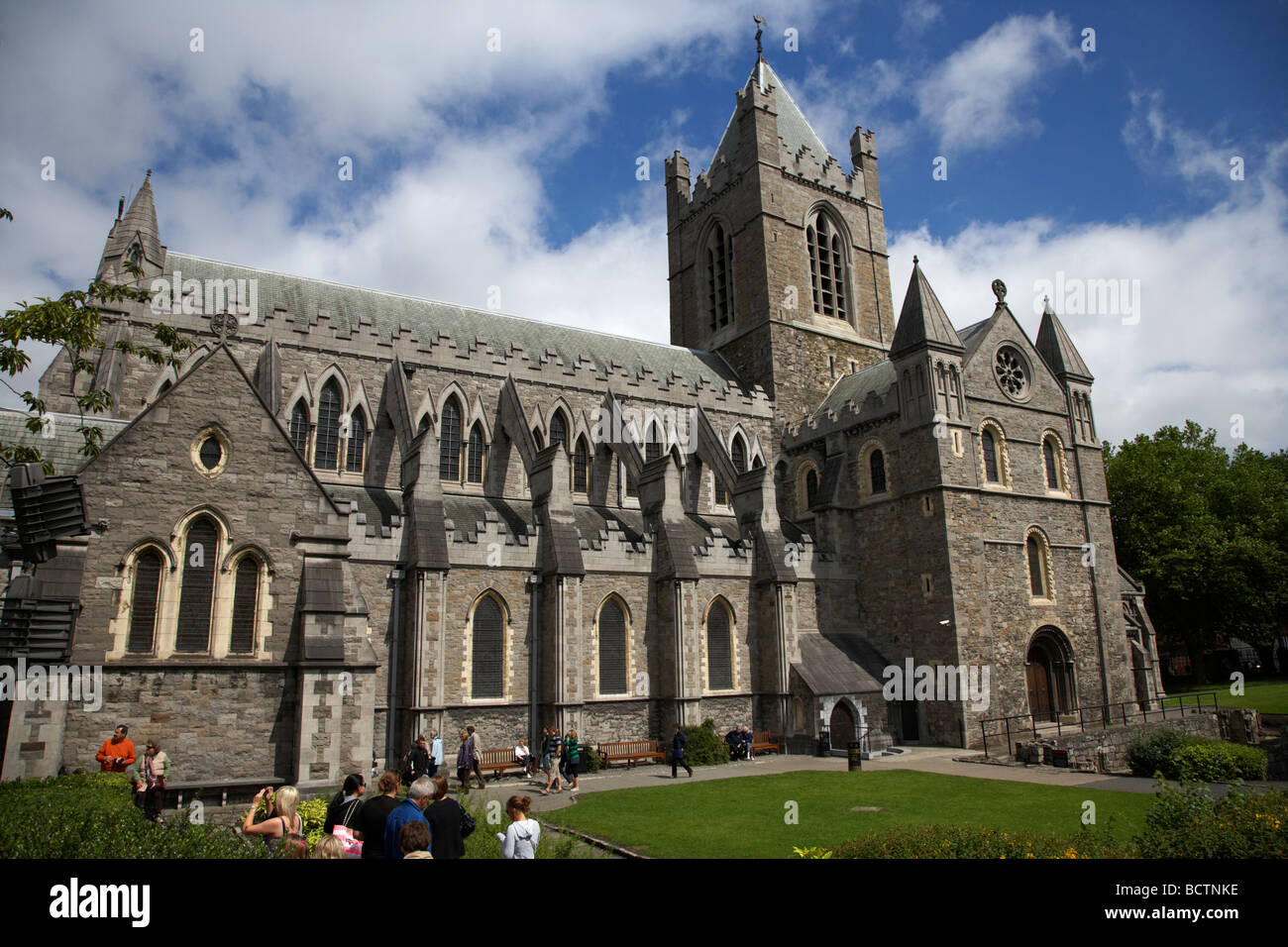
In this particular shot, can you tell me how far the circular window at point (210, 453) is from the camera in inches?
599

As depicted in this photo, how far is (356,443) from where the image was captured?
26.5 metres

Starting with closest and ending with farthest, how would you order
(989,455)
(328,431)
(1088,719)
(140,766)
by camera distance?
(140,766) < (328,431) < (1088,719) < (989,455)

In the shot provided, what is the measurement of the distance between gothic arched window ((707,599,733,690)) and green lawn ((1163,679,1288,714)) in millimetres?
20321

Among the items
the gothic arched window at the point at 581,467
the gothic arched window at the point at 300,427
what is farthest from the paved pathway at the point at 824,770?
the gothic arched window at the point at 300,427

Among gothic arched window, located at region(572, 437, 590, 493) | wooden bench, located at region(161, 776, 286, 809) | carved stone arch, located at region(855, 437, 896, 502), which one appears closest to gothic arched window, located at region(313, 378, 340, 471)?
gothic arched window, located at region(572, 437, 590, 493)

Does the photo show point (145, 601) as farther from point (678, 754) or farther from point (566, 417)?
point (566, 417)

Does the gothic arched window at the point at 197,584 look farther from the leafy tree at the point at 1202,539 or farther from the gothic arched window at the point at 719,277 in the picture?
the leafy tree at the point at 1202,539

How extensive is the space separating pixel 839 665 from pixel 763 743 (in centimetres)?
391

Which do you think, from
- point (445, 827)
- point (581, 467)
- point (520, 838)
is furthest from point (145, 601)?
point (581, 467)

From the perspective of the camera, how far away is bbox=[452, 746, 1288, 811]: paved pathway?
18188 mm

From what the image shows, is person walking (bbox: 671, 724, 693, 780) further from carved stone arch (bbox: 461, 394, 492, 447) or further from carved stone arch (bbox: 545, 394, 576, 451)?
carved stone arch (bbox: 461, 394, 492, 447)

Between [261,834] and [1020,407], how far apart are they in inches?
1180
